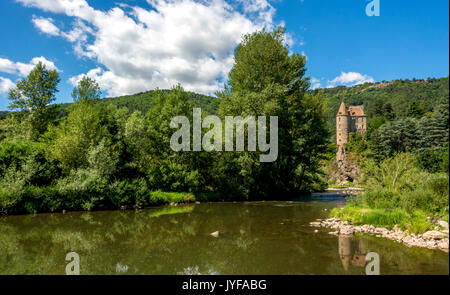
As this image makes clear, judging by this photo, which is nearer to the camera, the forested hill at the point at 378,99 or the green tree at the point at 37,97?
the green tree at the point at 37,97

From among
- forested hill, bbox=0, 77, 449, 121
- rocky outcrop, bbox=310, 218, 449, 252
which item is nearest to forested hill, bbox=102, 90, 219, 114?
forested hill, bbox=0, 77, 449, 121

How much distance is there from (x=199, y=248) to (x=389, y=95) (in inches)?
6377

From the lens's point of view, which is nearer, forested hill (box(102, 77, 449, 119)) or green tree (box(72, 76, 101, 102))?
green tree (box(72, 76, 101, 102))

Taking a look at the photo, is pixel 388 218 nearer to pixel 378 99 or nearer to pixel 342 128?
pixel 342 128

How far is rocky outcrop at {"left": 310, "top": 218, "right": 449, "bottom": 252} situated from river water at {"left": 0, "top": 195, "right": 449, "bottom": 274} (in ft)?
1.86

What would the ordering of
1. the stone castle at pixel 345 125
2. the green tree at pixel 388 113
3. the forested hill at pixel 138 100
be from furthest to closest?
the green tree at pixel 388 113 → the forested hill at pixel 138 100 → the stone castle at pixel 345 125

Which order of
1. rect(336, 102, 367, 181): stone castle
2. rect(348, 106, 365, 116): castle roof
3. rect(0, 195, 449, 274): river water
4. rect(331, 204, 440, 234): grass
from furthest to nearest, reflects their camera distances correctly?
rect(348, 106, 365, 116): castle roof → rect(336, 102, 367, 181): stone castle → rect(331, 204, 440, 234): grass → rect(0, 195, 449, 274): river water

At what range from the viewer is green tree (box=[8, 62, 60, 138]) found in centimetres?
3600

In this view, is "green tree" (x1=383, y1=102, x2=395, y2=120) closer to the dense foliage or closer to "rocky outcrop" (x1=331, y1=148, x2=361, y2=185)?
"rocky outcrop" (x1=331, y1=148, x2=361, y2=185)

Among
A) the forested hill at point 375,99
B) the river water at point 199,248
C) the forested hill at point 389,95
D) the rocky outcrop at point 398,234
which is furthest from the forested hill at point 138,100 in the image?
the rocky outcrop at point 398,234

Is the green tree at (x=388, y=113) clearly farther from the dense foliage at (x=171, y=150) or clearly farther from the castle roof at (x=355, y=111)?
the dense foliage at (x=171, y=150)

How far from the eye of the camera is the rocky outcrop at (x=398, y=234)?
10930 millimetres

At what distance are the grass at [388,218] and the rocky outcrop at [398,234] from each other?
34 centimetres
